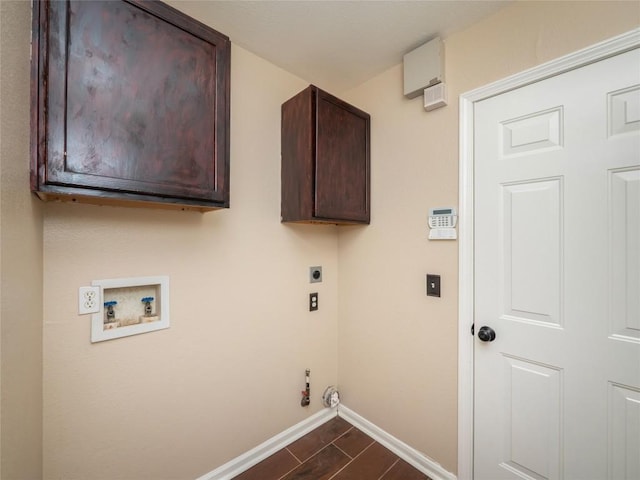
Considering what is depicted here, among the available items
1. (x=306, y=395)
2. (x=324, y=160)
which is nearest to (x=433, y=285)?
(x=324, y=160)

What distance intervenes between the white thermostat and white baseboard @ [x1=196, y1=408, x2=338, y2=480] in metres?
1.56

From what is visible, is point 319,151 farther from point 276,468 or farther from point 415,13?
point 276,468

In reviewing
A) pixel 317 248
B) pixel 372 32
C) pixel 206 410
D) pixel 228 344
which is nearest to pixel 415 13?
pixel 372 32

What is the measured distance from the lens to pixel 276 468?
1624 millimetres

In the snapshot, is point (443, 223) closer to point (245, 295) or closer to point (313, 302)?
point (313, 302)

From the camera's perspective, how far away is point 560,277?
120 cm

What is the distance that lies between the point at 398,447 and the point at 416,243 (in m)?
1.32

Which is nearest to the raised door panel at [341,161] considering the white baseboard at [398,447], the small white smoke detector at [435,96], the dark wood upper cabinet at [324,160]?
the dark wood upper cabinet at [324,160]

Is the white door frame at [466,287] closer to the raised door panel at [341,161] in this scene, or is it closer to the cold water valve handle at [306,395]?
the raised door panel at [341,161]

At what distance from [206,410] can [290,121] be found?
69.9 inches

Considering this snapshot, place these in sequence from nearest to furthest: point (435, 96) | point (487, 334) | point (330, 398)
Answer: point (487, 334) < point (435, 96) < point (330, 398)

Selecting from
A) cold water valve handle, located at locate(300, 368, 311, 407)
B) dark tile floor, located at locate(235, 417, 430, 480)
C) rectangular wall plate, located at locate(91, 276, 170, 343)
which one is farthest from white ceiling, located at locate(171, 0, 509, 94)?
dark tile floor, located at locate(235, 417, 430, 480)

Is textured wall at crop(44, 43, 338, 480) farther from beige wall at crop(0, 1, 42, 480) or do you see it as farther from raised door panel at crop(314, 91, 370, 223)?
raised door panel at crop(314, 91, 370, 223)

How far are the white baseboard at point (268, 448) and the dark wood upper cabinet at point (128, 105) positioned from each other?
4.93ft
